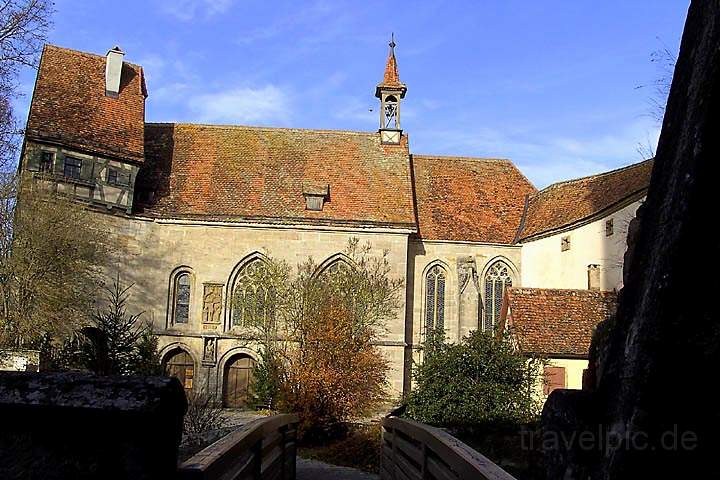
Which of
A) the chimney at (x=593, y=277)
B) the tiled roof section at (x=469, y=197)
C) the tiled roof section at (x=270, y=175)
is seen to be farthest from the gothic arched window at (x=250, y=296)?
the chimney at (x=593, y=277)

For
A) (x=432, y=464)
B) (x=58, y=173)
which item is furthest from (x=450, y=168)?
(x=432, y=464)

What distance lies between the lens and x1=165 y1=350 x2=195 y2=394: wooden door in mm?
32750

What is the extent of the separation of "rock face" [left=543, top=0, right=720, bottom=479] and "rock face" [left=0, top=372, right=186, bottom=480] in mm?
1057

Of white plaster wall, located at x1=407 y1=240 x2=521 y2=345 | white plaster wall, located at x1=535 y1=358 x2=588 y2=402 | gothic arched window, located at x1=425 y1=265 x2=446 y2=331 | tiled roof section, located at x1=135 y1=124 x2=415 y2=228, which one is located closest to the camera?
white plaster wall, located at x1=535 y1=358 x2=588 y2=402

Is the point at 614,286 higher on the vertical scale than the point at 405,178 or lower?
lower

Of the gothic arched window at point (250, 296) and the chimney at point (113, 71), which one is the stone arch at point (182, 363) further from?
the chimney at point (113, 71)

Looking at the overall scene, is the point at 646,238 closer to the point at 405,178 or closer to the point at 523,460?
the point at 523,460

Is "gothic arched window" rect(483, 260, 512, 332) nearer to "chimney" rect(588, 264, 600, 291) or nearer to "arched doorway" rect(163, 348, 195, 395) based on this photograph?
"chimney" rect(588, 264, 600, 291)

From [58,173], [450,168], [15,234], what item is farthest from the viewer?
[450,168]

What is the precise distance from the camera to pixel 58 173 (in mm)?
30844

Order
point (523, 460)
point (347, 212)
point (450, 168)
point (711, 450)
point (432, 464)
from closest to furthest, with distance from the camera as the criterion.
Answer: point (711, 450), point (432, 464), point (523, 460), point (347, 212), point (450, 168)

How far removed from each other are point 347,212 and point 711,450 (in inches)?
1296

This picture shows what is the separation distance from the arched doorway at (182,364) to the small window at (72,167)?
804cm

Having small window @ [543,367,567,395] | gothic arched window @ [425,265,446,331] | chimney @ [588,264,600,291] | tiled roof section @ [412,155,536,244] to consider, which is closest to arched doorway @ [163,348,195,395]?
gothic arched window @ [425,265,446,331]
